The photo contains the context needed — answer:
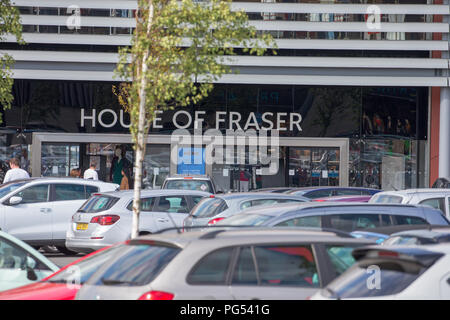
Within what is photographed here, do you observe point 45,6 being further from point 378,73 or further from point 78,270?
point 78,270

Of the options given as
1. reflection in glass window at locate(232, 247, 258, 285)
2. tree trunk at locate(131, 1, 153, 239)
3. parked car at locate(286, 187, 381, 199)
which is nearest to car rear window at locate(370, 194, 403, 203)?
tree trunk at locate(131, 1, 153, 239)

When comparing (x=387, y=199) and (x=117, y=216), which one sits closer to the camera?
(x=387, y=199)

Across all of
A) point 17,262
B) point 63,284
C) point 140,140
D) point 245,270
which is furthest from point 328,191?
point 245,270

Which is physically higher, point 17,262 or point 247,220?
point 247,220

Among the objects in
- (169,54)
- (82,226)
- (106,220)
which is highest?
(169,54)

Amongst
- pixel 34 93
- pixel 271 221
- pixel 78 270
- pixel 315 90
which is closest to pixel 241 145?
pixel 315 90

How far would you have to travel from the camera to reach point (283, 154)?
29.1 metres

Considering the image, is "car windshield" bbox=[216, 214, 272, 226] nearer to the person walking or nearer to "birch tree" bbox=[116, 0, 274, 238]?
"birch tree" bbox=[116, 0, 274, 238]

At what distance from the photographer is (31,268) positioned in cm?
783

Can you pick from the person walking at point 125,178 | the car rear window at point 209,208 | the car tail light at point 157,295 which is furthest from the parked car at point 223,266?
the person walking at point 125,178

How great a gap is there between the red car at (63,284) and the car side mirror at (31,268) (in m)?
0.20

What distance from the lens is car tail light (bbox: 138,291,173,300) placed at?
5402 millimetres

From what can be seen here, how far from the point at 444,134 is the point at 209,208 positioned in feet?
54.7

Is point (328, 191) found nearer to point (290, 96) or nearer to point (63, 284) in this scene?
point (290, 96)
